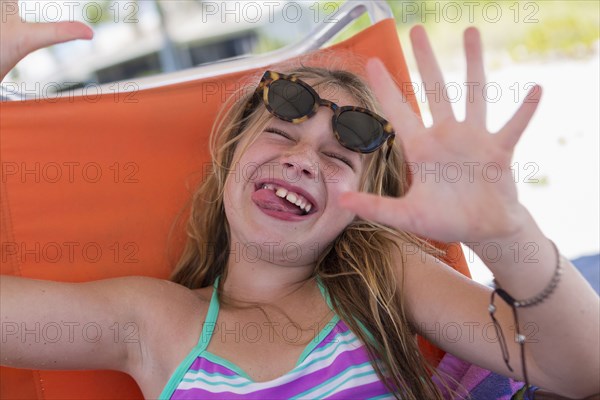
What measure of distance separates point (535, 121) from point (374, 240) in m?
2.96

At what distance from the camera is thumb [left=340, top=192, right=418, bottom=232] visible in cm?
93

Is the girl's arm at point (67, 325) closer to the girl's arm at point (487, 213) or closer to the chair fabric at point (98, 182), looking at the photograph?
the chair fabric at point (98, 182)

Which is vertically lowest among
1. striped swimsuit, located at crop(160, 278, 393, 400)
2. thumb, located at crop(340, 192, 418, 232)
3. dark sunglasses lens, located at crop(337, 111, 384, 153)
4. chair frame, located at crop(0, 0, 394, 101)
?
striped swimsuit, located at crop(160, 278, 393, 400)

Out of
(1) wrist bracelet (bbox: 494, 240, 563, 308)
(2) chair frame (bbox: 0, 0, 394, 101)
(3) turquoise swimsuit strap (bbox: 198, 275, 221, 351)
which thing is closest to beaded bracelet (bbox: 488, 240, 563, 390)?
(1) wrist bracelet (bbox: 494, 240, 563, 308)

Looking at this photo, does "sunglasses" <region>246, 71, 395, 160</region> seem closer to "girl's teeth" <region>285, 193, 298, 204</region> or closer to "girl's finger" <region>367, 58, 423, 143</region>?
"girl's teeth" <region>285, 193, 298, 204</region>

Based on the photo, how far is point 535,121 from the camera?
4.09m

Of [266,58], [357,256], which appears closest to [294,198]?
[357,256]

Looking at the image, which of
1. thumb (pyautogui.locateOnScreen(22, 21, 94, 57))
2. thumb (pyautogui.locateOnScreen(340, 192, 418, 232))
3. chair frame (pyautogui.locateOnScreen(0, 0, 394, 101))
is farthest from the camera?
chair frame (pyautogui.locateOnScreen(0, 0, 394, 101))

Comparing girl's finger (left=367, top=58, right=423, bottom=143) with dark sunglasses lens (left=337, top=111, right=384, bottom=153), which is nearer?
girl's finger (left=367, top=58, right=423, bottom=143)

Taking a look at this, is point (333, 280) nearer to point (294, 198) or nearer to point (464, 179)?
point (294, 198)

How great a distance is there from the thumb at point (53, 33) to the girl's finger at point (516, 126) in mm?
670

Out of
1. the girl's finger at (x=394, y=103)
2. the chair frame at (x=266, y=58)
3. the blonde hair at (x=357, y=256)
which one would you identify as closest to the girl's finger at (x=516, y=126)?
the girl's finger at (x=394, y=103)

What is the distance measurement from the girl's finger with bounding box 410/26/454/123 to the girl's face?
1.36 ft

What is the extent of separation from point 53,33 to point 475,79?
2.27 feet
